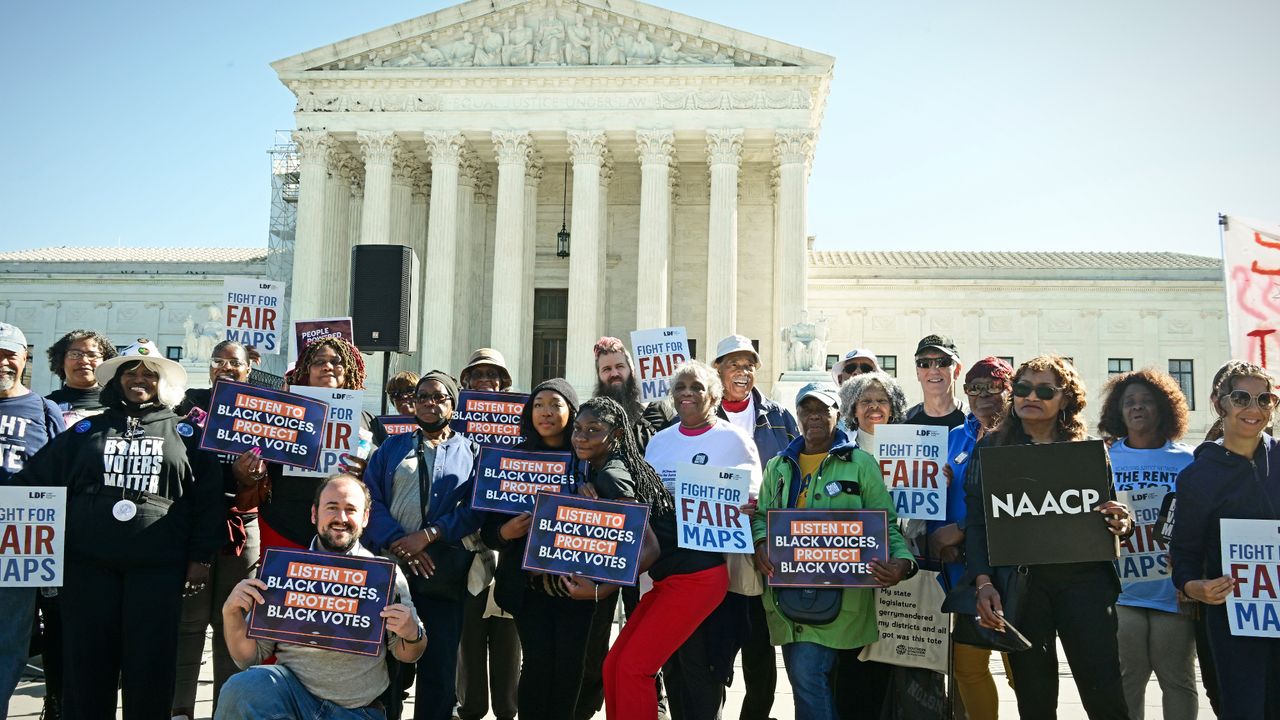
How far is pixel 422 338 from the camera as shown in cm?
3672

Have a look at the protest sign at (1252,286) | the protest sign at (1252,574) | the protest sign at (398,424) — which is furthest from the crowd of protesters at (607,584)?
the protest sign at (1252,286)

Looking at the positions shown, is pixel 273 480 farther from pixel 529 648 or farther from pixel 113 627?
pixel 529 648

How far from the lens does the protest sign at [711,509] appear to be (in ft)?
20.9

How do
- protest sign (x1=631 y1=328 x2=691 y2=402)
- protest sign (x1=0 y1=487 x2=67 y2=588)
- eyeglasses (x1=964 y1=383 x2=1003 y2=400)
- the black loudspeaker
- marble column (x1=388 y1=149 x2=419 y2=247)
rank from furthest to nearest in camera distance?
marble column (x1=388 y1=149 x2=419 y2=247), the black loudspeaker, protest sign (x1=631 y1=328 x2=691 y2=402), eyeglasses (x1=964 y1=383 x2=1003 y2=400), protest sign (x1=0 y1=487 x2=67 y2=588)

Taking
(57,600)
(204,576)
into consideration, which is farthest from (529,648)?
(57,600)

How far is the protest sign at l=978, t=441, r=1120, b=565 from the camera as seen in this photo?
5750 millimetres

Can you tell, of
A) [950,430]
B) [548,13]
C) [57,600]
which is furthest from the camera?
[548,13]

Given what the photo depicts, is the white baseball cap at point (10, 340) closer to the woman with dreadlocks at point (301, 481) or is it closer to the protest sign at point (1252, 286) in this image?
the woman with dreadlocks at point (301, 481)

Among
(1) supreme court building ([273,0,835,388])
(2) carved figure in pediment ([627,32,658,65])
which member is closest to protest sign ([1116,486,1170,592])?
(1) supreme court building ([273,0,835,388])

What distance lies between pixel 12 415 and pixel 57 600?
132 centimetres

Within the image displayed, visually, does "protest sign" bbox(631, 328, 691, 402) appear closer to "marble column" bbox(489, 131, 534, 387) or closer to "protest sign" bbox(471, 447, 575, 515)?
"protest sign" bbox(471, 447, 575, 515)

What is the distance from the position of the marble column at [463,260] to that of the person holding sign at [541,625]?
101 feet

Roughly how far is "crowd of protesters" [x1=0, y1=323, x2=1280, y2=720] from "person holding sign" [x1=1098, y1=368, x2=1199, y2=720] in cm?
2

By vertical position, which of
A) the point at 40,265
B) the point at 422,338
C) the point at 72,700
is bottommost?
the point at 72,700
